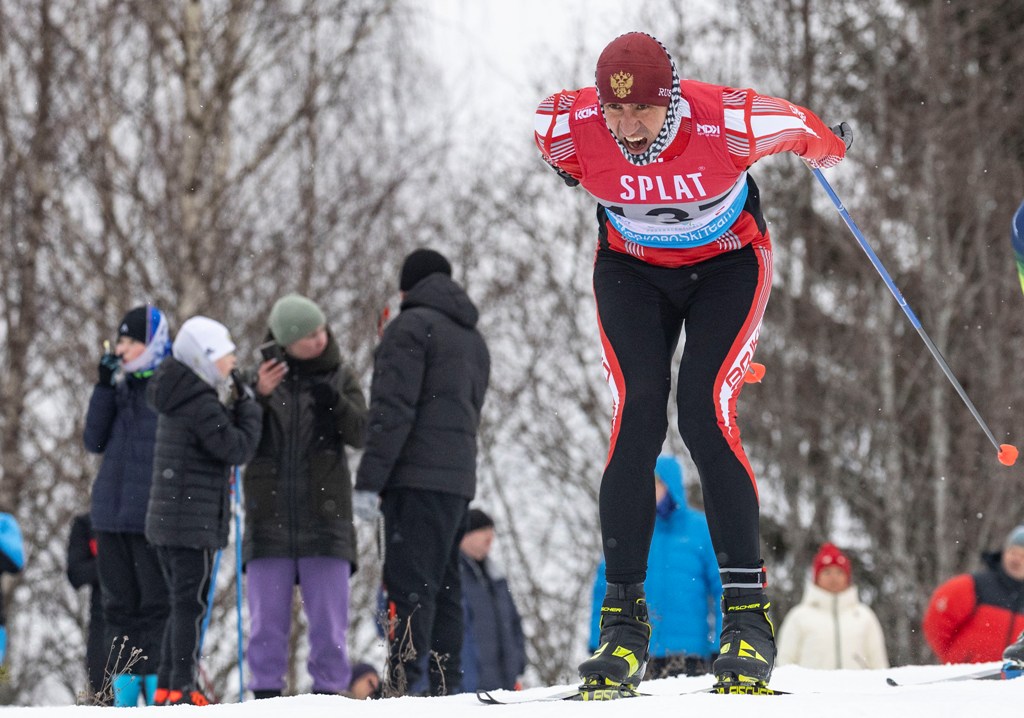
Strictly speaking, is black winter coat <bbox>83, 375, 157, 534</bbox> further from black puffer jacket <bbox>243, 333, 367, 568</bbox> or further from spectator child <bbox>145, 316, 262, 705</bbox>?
black puffer jacket <bbox>243, 333, 367, 568</bbox>

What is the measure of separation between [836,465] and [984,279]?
2.59 m

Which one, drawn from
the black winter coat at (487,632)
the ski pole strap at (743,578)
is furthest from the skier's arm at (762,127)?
the black winter coat at (487,632)

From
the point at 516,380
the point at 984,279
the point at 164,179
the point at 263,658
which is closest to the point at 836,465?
the point at 984,279

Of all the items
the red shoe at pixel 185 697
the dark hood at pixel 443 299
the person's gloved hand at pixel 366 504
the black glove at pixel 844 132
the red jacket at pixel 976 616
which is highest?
the black glove at pixel 844 132

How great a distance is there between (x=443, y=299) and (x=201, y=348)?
1.08 metres

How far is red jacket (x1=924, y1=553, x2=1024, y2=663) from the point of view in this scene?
26.7 ft

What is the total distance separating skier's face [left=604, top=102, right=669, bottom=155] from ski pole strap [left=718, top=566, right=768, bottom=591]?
3.82 ft

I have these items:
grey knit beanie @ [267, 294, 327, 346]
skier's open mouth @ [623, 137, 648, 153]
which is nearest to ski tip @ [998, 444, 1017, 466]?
skier's open mouth @ [623, 137, 648, 153]

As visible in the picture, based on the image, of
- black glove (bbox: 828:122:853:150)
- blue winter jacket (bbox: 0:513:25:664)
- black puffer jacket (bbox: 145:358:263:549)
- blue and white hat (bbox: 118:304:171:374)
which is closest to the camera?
black glove (bbox: 828:122:853:150)

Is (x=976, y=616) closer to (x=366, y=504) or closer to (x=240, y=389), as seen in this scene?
(x=366, y=504)

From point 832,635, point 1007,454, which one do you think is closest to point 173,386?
point 1007,454

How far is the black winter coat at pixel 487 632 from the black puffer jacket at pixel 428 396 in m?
1.68

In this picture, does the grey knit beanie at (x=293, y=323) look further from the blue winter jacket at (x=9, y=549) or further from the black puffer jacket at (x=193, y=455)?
the blue winter jacket at (x=9, y=549)

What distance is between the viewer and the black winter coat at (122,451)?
6809 mm
